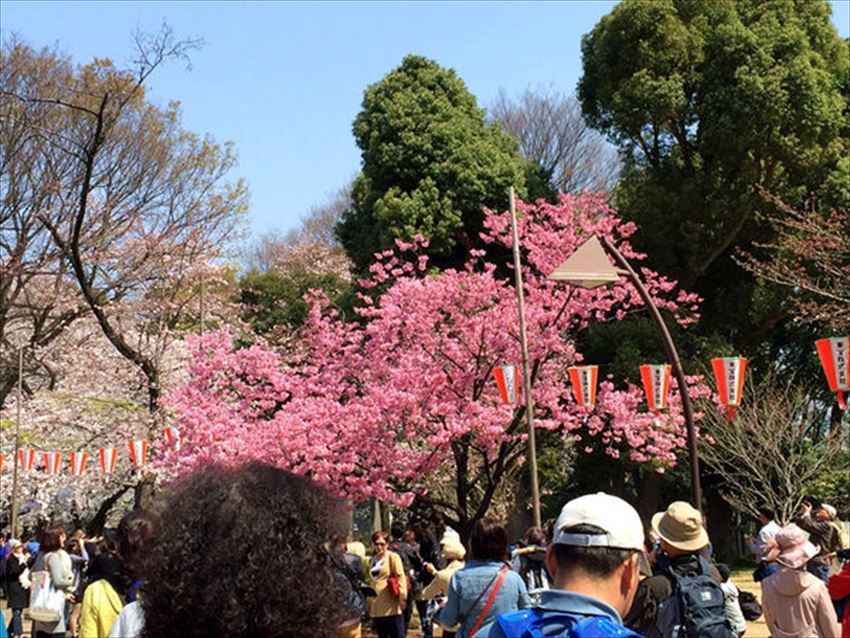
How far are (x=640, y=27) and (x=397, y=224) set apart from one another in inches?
271

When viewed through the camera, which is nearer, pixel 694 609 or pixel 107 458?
pixel 694 609

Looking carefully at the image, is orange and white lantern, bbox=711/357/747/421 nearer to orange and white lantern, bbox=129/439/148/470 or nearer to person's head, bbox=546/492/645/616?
orange and white lantern, bbox=129/439/148/470

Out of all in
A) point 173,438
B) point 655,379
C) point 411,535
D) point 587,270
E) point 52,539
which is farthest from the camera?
point 173,438

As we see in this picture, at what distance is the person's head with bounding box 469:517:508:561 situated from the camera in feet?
19.0

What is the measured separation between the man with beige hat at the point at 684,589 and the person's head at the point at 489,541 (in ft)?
3.15

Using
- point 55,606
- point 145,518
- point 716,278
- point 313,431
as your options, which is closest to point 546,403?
point 313,431

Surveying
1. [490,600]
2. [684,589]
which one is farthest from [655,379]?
[684,589]

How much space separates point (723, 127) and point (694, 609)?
18.6 meters

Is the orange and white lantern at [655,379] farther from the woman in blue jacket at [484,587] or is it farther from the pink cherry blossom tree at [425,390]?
the woman in blue jacket at [484,587]

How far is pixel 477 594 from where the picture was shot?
18.9 ft

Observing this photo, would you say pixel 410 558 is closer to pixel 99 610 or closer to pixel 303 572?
pixel 99 610

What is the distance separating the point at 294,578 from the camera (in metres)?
1.68

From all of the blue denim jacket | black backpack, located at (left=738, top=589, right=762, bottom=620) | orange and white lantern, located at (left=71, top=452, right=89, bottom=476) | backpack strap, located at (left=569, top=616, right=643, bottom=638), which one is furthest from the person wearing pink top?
orange and white lantern, located at (left=71, top=452, right=89, bottom=476)

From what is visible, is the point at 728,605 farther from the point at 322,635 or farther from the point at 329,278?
the point at 329,278
